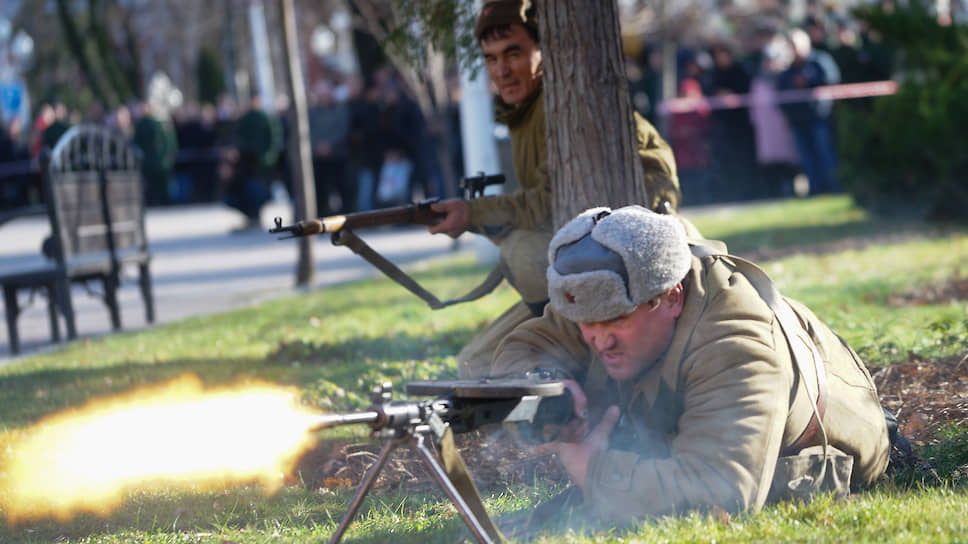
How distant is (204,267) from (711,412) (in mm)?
11431

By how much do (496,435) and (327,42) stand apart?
41.9m

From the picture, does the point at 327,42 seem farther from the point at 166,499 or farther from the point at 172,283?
the point at 166,499

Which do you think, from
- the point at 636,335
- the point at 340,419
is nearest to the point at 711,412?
the point at 636,335

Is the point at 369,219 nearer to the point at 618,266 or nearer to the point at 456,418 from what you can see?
the point at 456,418

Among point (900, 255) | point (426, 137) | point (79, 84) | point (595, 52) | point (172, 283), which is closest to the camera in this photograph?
point (595, 52)

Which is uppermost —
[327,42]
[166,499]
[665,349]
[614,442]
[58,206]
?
[327,42]

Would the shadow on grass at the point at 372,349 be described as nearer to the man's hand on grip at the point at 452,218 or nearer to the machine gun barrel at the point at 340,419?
the man's hand on grip at the point at 452,218

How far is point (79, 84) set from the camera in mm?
53781

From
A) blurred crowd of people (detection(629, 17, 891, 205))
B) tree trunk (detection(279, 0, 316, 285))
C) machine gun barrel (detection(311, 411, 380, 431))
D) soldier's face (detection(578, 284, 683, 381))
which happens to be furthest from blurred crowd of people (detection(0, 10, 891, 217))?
machine gun barrel (detection(311, 411, 380, 431))

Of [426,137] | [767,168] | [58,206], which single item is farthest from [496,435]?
[767,168]

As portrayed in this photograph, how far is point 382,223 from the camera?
4.99 metres

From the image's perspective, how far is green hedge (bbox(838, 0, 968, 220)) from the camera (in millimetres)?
12203

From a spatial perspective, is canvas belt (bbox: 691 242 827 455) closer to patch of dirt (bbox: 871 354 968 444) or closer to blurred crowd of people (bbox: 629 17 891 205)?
patch of dirt (bbox: 871 354 968 444)

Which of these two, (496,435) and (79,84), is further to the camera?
(79,84)
